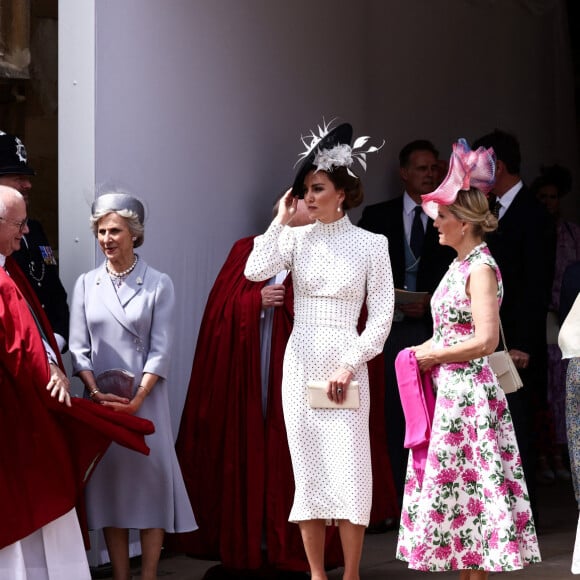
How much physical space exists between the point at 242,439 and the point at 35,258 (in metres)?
1.12

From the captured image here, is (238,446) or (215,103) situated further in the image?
(215,103)

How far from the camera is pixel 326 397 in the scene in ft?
16.3

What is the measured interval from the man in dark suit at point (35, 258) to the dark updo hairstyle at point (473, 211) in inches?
63.7

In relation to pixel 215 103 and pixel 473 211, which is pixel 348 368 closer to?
pixel 473 211

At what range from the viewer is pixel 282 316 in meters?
5.65

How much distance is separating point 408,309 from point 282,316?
1302mm

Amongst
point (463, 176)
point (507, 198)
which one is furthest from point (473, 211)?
point (507, 198)

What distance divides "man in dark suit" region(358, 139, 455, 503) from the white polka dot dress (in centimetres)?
165

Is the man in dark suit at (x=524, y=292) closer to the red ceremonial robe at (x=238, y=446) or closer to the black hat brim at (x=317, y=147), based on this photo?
the red ceremonial robe at (x=238, y=446)

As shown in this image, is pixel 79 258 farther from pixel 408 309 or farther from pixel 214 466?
pixel 408 309

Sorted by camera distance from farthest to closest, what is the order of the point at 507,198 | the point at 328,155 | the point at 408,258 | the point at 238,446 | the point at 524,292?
the point at 408,258 < the point at 507,198 < the point at 524,292 < the point at 238,446 < the point at 328,155

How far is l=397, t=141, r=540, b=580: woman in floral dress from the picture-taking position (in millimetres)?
4621

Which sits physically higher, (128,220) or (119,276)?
(128,220)

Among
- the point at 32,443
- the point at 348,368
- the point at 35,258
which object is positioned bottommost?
the point at 32,443
